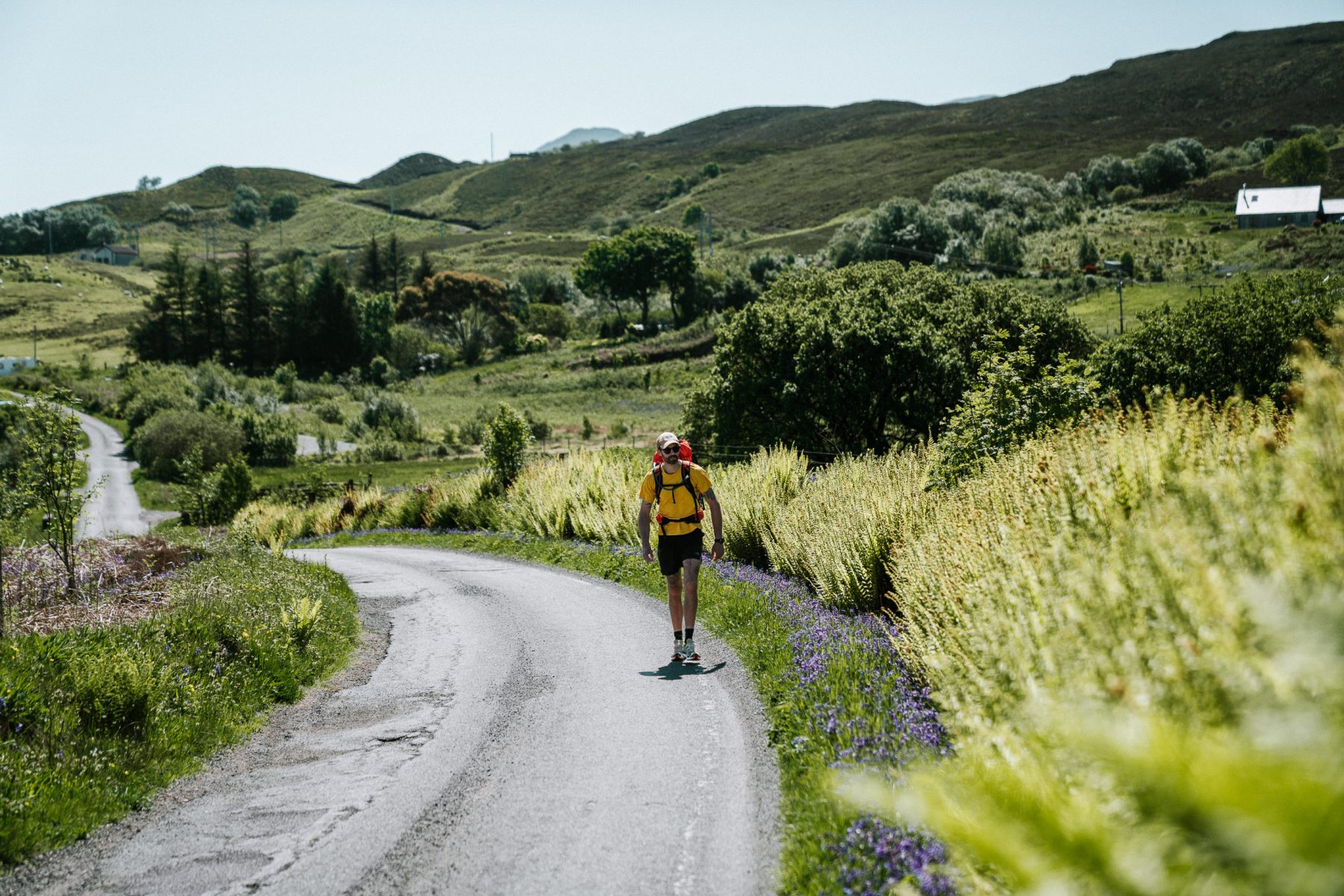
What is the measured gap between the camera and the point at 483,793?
6660 millimetres

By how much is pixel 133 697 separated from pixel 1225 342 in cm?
2256

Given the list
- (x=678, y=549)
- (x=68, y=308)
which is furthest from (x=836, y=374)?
(x=68, y=308)

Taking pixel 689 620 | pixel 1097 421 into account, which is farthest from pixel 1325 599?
pixel 689 620

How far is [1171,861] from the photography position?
2.07 m

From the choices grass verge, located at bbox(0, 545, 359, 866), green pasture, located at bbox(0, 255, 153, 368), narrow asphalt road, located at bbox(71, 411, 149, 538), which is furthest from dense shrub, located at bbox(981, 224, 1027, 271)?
green pasture, located at bbox(0, 255, 153, 368)

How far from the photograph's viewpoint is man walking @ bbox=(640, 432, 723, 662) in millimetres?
10250

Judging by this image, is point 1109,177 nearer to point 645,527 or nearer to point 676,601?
point 645,527

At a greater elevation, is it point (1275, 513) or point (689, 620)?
point (1275, 513)

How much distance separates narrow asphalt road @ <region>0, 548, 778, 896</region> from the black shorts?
39.6 inches

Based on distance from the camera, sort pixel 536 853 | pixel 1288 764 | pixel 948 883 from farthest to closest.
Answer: pixel 536 853
pixel 948 883
pixel 1288 764

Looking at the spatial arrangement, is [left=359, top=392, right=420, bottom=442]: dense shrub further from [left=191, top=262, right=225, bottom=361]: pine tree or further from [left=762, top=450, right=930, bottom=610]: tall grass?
[left=762, top=450, right=930, bottom=610]: tall grass

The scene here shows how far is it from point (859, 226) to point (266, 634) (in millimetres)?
102930

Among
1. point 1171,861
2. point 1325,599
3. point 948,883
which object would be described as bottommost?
point 948,883

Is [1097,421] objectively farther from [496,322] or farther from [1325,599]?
[496,322]
